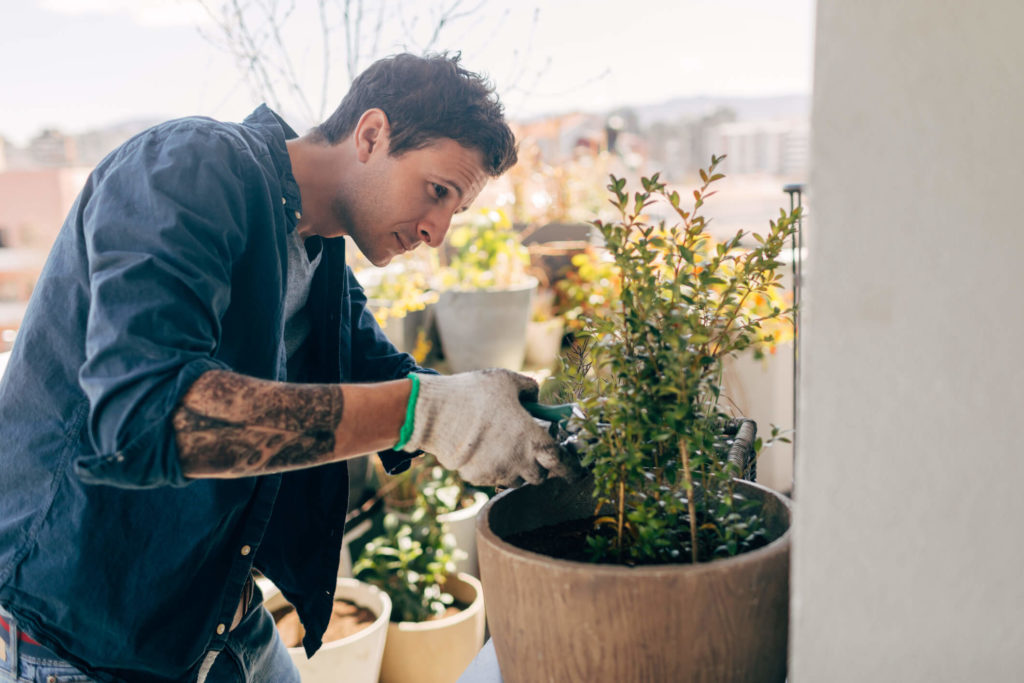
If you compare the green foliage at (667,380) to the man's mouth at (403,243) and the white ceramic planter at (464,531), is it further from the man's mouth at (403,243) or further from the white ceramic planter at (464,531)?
the white ceramic planter at (464,531)

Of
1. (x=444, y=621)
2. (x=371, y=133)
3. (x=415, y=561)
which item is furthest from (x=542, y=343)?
(x=371, y=133)

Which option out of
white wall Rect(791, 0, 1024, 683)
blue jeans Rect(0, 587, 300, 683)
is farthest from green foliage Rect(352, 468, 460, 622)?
white wall Rect(791, 0, 1024, 683)

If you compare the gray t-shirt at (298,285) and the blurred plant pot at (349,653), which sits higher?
the gray t-shirt at (298,285)

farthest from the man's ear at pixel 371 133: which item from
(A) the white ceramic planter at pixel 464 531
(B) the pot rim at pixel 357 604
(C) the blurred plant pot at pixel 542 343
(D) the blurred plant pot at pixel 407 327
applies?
(C) the blurred plant pot at pixel 542 343

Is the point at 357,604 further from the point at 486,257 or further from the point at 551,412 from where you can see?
the point at 551,412

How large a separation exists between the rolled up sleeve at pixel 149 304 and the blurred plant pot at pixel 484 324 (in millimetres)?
1766

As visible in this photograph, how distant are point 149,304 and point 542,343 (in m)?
2.31

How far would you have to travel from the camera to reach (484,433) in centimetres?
90

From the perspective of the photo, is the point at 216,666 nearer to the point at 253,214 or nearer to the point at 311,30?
the point at 253,214

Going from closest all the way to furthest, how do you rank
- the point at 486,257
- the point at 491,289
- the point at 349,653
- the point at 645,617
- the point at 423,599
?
the point at 645,617, the point at 349,653, the point at 423,599, the point at 491,289, the point at 486,257

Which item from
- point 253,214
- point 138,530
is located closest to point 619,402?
point 253,214

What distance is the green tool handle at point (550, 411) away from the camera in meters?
0.94

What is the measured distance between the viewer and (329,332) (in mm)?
1278

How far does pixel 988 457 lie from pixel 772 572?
22 centimetres
